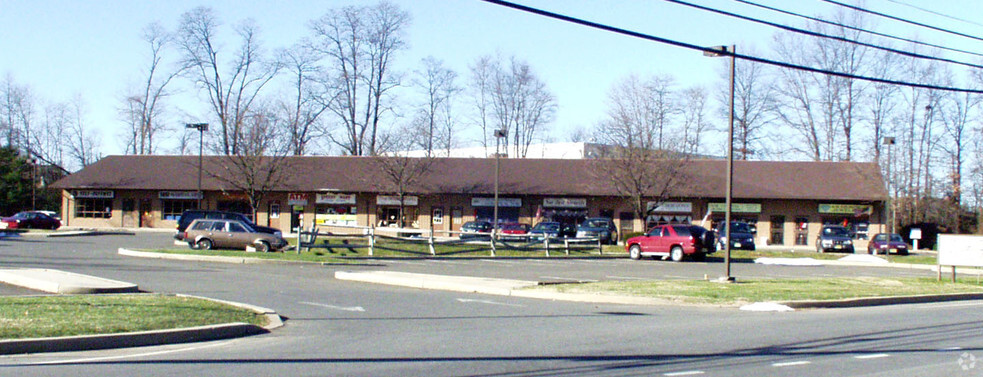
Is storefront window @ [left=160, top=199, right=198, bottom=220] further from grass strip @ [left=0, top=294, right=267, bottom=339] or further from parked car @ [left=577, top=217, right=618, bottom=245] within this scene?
grass strip @ [left=0, top=294, right=267, bottom=339]

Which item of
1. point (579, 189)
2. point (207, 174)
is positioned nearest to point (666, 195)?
point (579, 189)

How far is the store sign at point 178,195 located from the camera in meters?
57.8

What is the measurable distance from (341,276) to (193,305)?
320 inches

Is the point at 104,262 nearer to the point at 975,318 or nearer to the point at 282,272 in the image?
the point at 282,272

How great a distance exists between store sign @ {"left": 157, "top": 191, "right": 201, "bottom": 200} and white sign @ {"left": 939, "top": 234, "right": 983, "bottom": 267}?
4736 centimetres

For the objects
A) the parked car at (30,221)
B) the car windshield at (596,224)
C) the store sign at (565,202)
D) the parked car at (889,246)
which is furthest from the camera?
the store sign at (565,202)

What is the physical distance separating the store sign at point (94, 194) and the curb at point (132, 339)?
5162 centimetres

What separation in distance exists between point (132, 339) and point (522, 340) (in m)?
5.00

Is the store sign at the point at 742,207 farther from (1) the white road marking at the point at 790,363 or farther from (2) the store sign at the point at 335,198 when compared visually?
(1) the white road marking at the point at 790,363

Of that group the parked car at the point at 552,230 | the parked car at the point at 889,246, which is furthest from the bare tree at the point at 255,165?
the parked car at the point at 889,246

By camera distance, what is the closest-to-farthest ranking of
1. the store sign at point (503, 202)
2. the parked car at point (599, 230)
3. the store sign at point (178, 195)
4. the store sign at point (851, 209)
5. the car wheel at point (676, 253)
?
the car wheel at point (676, 253) < the parked car at point (599, 230) < the store sign at point (851, 209) < the store sign at point (503, 202) < the store sign at point (178, 195)

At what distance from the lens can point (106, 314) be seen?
1202 cm

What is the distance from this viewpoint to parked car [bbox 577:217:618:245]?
143 ft

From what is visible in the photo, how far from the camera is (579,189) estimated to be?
54969mm
